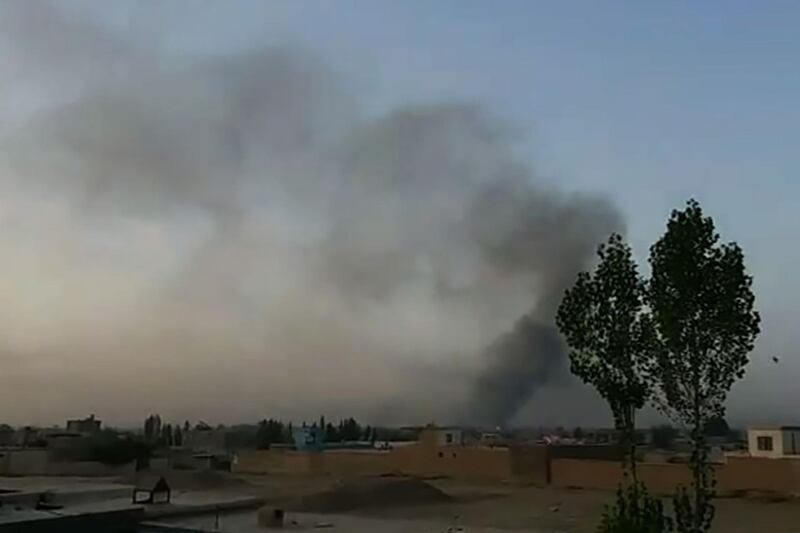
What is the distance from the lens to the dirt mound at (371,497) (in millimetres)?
34562

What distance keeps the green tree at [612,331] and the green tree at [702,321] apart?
0.82m

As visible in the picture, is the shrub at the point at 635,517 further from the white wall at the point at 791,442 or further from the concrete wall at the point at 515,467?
the white wall at the point at 791,442

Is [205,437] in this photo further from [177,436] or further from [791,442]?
[791,442]

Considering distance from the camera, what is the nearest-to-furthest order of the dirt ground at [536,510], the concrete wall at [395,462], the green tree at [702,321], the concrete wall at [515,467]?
the green tree at [702,321], the dirt ground at [536,510], the concrete wall at [515,467], the concrete wall at [395,462]

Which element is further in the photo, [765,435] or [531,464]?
[765,435]

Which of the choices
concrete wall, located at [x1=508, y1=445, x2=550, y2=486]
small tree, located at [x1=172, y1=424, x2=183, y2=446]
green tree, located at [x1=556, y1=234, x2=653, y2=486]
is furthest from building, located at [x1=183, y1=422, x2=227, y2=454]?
green tree, located at [x1=556, y1=234, x2=653, y2=486]

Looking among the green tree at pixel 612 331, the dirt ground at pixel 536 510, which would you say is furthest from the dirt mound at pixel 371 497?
the green tree at pixel 612 331

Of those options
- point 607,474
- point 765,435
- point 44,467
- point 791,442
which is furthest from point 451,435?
point 607,474

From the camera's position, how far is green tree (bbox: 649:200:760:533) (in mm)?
11086

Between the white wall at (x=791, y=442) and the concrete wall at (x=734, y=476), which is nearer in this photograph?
the concrete wall at (x=734, y=476)

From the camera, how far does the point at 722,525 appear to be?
1134 inches

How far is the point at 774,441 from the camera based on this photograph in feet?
185

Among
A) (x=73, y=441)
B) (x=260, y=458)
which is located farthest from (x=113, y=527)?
(x=73, y=441)

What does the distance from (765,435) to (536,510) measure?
96.1ft
